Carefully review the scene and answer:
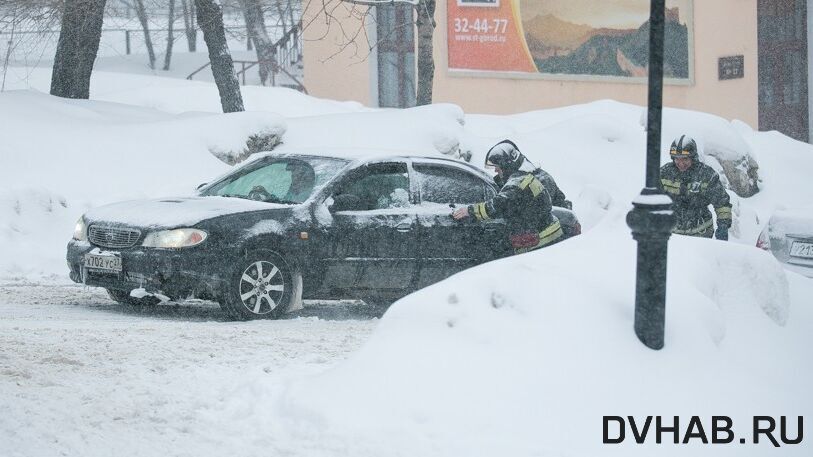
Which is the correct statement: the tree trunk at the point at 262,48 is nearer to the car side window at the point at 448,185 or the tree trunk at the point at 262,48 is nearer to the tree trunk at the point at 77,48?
the tree trunk at the point at 77,48

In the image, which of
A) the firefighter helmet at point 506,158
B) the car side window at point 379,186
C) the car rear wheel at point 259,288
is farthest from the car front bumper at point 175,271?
the firefighter helmet at point 506,158

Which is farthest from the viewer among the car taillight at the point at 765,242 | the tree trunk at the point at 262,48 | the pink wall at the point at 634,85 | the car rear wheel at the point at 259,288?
the tree trunk at the point at 262,48

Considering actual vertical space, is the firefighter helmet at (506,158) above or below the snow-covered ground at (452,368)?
above

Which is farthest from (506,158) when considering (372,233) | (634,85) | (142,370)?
(634,85)

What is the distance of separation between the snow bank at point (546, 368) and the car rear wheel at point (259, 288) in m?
3.07

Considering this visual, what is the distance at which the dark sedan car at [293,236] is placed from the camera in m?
9.76

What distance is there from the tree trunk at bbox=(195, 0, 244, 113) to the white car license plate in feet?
27.4

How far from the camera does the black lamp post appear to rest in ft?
21.9

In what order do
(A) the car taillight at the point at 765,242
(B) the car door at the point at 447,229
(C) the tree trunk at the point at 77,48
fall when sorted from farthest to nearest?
(C) the tree trunk at the point at 77,48 → (B) the car door at the point at 447,229 → (A) the car taillight at the point at 765,242

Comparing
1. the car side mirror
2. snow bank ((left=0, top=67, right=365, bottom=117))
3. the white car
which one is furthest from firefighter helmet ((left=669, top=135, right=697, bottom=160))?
snow bank ((left=0, top=67, right=365, bottom=117))

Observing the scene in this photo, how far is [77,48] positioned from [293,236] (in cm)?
949

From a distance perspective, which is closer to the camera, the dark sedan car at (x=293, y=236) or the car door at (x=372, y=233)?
the dark sedan car at (x=293, y=236)

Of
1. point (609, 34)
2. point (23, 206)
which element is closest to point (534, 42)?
point (609, 34)

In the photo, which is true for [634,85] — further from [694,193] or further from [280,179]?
[280,179]
